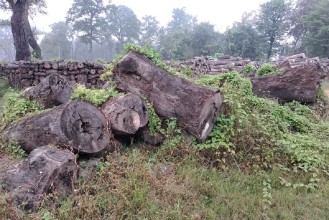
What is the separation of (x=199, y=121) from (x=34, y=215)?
95.4 inches

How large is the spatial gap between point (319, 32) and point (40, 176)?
29.8 m

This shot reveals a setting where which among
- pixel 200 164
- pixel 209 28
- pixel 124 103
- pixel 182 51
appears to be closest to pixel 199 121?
pixel 200 164

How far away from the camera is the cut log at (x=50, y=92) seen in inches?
207

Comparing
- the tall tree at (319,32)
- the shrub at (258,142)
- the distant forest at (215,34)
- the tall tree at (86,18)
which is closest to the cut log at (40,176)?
the shrub at (258,142)

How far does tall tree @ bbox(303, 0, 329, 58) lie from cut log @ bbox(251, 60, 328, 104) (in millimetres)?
23157

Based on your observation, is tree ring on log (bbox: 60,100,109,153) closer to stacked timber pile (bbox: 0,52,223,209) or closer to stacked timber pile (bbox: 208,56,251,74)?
stacked timber pile (bbox: 0,52,223,209)

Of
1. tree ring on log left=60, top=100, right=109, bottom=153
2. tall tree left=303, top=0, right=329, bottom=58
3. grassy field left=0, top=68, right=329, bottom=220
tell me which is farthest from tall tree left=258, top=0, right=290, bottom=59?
tree ring on log left=60, top=100, right=109, bottom=153

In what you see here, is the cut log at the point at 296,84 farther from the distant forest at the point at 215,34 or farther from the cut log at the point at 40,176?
the distant forest at the point at 215,34

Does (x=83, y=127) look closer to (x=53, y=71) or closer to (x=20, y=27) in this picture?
(x=53, y=71)

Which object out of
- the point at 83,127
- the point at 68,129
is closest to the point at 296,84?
the point at 83,127

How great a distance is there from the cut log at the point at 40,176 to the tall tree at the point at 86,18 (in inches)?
1666

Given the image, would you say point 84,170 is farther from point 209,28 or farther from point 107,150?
point 209,28

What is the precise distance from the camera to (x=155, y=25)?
194ft

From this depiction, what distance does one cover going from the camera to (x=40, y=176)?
3.17 m
